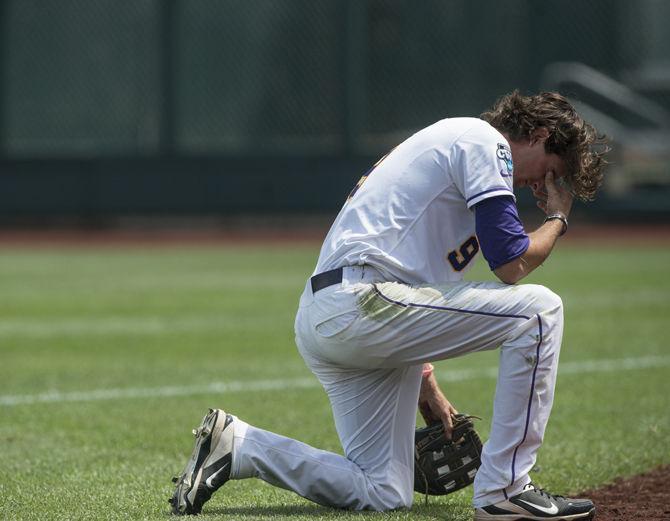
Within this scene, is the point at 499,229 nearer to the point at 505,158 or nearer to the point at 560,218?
the point at 505,158

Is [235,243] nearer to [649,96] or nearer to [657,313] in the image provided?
[649,96]

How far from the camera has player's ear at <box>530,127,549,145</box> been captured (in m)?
4.53

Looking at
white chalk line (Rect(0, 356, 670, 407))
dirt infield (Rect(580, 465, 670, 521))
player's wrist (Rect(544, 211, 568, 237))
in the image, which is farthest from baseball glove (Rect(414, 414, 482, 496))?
white chalk line (Rect(0, 356, 670, 407))

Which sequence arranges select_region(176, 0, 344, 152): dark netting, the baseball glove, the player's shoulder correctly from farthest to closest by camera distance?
select_region(176, 0, 344, 152): dark netting
the baseball glove
the player's shoulder

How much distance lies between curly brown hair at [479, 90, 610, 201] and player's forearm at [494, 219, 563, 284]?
338 millimetres

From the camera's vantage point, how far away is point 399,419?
470cm

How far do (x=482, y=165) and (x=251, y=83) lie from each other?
19294 millimetres

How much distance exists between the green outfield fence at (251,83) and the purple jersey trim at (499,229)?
1776 centimetres

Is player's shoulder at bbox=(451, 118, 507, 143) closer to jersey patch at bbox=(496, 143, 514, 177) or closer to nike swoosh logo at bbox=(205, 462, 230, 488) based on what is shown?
jersey patch at bbox=(496, 143, 514, 177)

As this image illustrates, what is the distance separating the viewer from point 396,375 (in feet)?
15.4

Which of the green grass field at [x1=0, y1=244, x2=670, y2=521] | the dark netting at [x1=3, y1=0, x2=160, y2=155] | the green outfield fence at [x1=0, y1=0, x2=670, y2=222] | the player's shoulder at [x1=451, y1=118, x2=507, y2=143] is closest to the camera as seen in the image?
the player's shoulder at [x1=451, y1=118, x2=507, y2=143]

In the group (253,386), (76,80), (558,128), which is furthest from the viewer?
(76,80)

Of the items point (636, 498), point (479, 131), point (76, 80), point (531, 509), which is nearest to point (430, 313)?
point (479, 131)

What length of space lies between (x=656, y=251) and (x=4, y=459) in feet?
46.7
